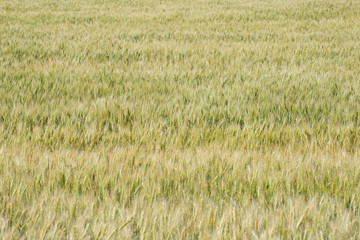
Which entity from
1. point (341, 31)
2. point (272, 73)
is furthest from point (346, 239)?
point (341, 31)

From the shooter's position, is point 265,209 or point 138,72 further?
point 138,72

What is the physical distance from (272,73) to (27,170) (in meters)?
2.95

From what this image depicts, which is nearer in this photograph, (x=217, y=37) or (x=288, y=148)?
(x=288, y=148)

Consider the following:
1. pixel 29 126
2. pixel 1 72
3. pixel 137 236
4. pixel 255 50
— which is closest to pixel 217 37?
pixel 255 50

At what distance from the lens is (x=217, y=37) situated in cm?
674

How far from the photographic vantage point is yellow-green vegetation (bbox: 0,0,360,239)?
4.60 ft

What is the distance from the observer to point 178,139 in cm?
246

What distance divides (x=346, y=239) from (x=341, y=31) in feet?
22.6

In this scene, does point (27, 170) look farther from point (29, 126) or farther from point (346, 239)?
point (346, 239)

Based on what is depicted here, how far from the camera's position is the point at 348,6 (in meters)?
10.9

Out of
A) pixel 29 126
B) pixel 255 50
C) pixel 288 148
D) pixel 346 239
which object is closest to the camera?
pixel 346 239

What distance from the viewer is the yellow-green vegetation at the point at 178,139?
140 cm

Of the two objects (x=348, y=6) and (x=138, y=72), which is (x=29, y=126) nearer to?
(x=138, y=72)

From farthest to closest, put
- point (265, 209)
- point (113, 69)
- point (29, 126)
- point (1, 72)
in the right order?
point (113, 69) < point (1, 72) < point (29, 126) < point (265, 209)
